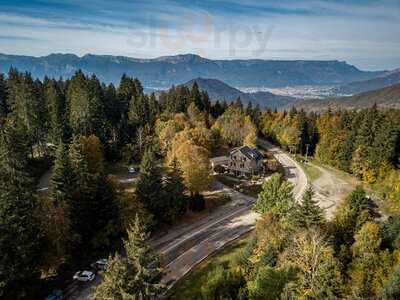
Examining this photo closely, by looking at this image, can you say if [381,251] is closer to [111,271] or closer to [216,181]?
[111,271]

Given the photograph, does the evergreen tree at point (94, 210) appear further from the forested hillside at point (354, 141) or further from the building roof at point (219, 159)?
the forested hillside at point (354, 141)

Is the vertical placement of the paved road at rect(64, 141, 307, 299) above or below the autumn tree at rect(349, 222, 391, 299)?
below

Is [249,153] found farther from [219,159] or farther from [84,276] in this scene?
[84,276]

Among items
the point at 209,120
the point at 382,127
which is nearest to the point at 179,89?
the point at 209,120

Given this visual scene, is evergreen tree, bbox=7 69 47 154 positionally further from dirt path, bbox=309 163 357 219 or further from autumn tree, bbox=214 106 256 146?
dirt path, bbox=309 163 357 219

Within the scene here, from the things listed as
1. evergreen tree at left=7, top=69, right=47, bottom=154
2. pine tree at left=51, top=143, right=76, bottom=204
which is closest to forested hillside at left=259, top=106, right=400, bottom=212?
pine tree at left=51, top=143, right=76, bottom=204

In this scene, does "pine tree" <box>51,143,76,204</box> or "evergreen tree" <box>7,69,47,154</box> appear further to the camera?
"evergreen tree" <box>7,69,47,154</box>
